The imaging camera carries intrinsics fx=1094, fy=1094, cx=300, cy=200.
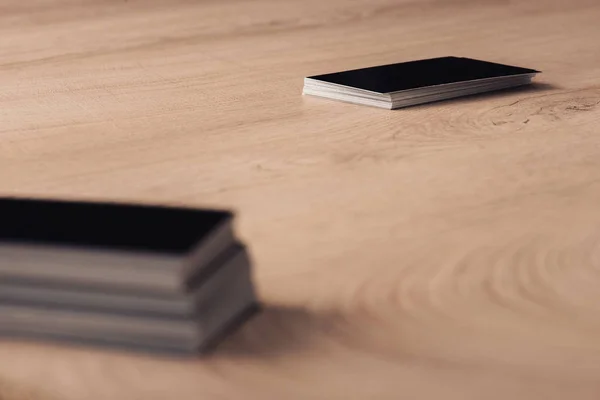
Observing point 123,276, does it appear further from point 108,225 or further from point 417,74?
point 417,74

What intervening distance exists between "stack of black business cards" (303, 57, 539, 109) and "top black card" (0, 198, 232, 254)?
87 centimetres

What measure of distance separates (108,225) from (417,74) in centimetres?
106

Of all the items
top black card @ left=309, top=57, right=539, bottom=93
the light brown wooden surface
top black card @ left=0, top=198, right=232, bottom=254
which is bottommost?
the light brown wooden surface

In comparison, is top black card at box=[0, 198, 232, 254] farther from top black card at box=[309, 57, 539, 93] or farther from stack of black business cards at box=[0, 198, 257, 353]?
top black card at box=[309, 57, 539, 93]

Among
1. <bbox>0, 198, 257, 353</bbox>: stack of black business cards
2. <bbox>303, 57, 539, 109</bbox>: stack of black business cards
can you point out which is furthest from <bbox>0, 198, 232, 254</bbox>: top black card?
<bbox>303, 57, 539, 109</bbox>: stack of black business cards

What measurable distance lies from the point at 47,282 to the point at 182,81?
1189 millimetres

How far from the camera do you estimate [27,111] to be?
1.76m

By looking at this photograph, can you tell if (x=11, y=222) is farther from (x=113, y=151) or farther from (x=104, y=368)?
(x=113, y=151)

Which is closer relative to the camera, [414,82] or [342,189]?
[342,189]

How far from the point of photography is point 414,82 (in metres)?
1.79

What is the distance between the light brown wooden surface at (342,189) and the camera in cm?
84

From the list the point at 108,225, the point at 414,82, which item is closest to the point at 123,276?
the point at 108,225

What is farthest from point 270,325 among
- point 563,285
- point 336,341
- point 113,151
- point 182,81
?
point 182,81

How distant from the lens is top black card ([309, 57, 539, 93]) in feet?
5.82
